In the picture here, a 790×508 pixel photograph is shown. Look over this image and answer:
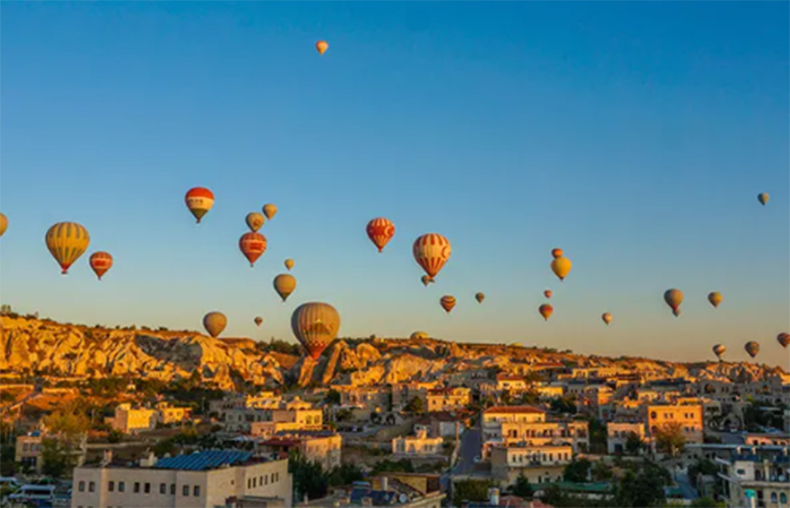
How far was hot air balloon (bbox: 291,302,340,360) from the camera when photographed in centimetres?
5506

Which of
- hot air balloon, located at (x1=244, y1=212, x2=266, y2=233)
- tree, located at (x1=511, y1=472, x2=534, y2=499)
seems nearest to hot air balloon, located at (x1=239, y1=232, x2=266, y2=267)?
hot air balloon, located at (x1=244, y1=212, x2=266, y2=233)

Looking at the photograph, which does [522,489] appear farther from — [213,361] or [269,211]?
[213,361]

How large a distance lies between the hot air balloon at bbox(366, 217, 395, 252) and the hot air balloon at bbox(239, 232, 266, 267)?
9.43m

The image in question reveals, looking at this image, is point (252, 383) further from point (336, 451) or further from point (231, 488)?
point (231, 488)

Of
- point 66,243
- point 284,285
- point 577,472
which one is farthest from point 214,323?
point 577,472

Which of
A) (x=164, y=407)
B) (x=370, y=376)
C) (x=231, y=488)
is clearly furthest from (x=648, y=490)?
(x=370, y=376)

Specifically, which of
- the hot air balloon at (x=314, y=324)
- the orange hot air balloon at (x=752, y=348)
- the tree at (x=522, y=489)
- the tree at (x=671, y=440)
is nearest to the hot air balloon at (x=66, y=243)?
the hot air balloon at (x=314, y=324)

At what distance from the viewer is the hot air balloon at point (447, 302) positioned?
265 ft

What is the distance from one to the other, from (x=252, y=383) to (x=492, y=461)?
6230cm

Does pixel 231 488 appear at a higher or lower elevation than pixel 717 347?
lower

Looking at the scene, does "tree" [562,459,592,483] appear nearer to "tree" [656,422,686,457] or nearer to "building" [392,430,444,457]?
"tree" [656,422,686,457]

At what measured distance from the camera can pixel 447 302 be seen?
8125 cm

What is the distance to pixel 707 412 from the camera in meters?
62.8

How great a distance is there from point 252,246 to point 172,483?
31.3 metres
